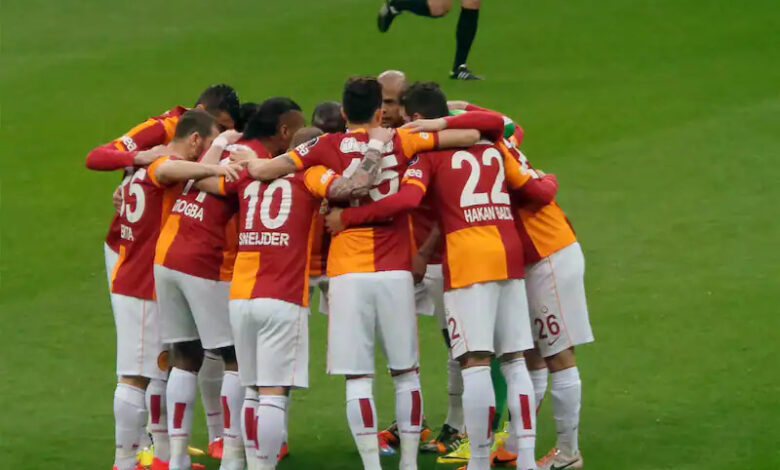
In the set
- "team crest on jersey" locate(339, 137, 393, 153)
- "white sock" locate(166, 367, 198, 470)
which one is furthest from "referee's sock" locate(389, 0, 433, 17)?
"white sock" locate(166, 367, 198, 470)

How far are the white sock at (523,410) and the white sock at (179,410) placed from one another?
1.74m

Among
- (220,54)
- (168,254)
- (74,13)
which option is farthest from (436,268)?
(74,13)

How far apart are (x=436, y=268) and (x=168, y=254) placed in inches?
60.0

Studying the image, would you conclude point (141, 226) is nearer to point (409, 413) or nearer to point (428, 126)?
point (428, 126)

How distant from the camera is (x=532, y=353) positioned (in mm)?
7773

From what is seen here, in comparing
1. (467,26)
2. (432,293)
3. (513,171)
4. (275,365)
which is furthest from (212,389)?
(467,26)

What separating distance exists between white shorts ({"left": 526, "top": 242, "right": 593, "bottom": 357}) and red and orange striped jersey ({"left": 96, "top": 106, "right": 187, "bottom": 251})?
7.52 ft

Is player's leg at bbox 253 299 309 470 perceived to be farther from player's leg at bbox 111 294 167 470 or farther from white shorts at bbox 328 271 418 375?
player's leg at bbox 111 294 167 470

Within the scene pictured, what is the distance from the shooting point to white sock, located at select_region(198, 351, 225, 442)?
26.9ft

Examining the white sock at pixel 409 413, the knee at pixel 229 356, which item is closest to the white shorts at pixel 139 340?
the knee at pixel 229 356

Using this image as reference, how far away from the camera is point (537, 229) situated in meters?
7.68

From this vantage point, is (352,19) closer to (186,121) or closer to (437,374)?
(437,374)

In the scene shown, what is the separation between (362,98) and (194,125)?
1.04m

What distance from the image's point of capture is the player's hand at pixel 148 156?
302 inches
